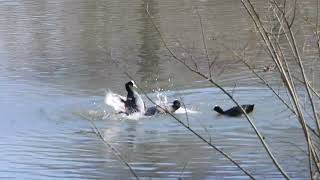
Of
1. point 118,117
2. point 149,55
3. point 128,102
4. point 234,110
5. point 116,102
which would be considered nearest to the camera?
point 234,110

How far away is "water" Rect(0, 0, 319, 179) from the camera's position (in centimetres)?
923

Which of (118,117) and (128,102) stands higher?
(128,102)

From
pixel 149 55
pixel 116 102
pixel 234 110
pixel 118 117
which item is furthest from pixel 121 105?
pixel 149 55

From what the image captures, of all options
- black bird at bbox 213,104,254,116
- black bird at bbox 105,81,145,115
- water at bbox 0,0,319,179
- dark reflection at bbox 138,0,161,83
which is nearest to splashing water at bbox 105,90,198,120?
black bird at bbox 105,81,145,115

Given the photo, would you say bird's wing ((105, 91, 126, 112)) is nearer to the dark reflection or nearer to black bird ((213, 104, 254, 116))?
black bird ((213, 104, 254, 116))

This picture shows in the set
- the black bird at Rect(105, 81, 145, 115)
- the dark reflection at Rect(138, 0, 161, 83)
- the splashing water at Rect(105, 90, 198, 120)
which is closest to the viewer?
the splashing water at Rect(105, 90, 198, 120)

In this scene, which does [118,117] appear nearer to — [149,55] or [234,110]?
[234,110]

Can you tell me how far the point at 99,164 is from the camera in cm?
944

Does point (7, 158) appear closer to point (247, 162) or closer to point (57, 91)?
point (247, 162)

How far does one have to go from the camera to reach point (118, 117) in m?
12.5

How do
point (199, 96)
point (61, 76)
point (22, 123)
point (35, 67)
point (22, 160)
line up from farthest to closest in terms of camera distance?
point (35, 67)
point (61, 76)
point (199, 96)
point (22, 123)
point (22, 160)

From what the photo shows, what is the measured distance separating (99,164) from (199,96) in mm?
4350

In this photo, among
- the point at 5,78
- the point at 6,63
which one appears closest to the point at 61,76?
the point at 5,78

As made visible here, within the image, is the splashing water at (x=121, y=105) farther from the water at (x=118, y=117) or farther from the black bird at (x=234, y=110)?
the black bird at (x=234, y=110)
